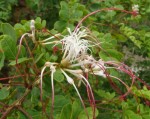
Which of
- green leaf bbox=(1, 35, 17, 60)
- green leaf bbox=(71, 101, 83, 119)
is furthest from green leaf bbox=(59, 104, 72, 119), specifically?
green leaf bbox=(1, 35, 17, 60)

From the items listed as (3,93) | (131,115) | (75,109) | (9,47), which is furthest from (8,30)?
(131,115)

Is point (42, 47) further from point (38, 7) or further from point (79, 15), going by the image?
point (38, 7)

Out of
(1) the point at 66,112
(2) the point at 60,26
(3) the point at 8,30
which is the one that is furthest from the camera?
(2) the point at 60,26

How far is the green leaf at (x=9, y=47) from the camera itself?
1.14 metres

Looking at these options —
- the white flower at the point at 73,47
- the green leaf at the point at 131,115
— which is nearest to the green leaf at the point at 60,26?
the white flower at the point at 73,47

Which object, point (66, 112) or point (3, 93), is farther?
point (3, 93)

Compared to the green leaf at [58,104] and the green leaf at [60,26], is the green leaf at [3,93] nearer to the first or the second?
the green leaf at [58,104]

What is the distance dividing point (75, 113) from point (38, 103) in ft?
0.63

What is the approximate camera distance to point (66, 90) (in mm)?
1379

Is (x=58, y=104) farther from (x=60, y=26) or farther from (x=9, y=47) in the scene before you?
(x=60, y=26)

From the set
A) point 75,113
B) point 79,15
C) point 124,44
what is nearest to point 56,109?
point 75,113

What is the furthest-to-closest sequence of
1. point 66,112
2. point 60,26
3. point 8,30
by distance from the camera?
point 60,26
point 8,30
point 66,112

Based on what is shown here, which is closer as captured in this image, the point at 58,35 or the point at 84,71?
the point at 84,71

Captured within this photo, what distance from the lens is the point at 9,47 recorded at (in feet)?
3.78
